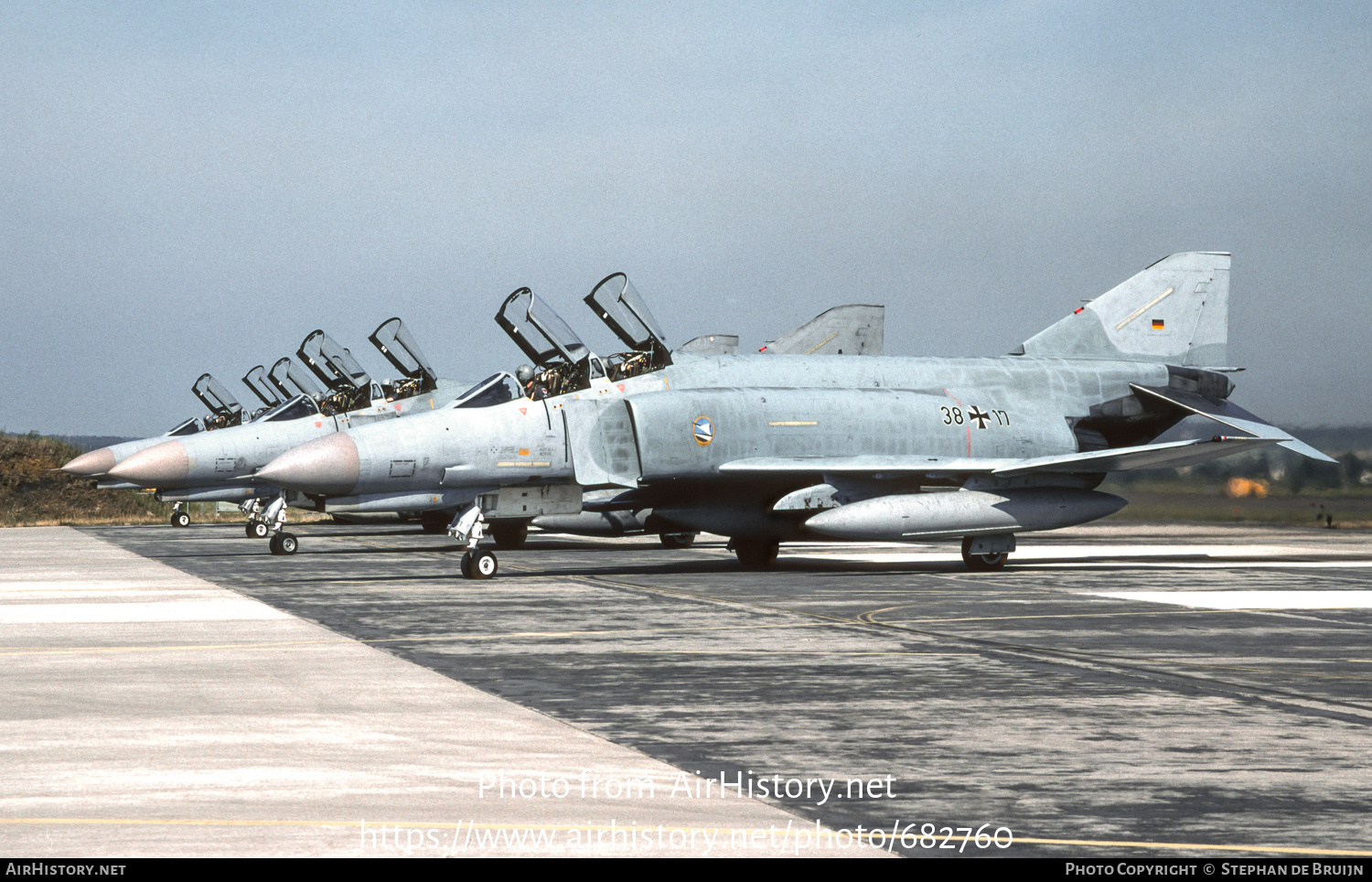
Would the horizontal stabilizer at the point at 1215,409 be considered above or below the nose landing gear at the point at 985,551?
above

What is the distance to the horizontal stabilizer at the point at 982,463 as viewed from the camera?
18.6 m

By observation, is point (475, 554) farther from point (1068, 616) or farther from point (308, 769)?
point (308, 769)

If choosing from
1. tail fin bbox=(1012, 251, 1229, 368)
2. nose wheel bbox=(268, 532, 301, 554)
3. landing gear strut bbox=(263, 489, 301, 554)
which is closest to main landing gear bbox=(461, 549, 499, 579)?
landing gear strut bbox=(263, 489, 301, 554)

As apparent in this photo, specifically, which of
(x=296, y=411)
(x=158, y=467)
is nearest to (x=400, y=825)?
(x=296, y=411)

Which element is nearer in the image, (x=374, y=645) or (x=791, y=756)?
(x=791, y=756)

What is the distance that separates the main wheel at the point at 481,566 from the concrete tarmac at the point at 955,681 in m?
0.16

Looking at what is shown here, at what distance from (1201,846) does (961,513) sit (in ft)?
44.5

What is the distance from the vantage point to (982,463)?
63.1 ft

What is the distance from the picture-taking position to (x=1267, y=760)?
6.40 meters

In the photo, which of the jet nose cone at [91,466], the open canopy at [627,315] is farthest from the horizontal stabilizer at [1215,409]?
the jet nose cone at [91,466]

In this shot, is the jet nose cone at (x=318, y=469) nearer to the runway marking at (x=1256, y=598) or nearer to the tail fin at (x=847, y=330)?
→ the runway marking at (x=1256, y=598)

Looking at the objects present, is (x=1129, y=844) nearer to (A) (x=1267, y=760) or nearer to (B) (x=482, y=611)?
(A) (x=1267, y=760)

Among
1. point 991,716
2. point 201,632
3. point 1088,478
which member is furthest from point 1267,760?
point 1088,478

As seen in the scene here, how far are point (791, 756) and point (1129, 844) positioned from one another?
1856 mm
